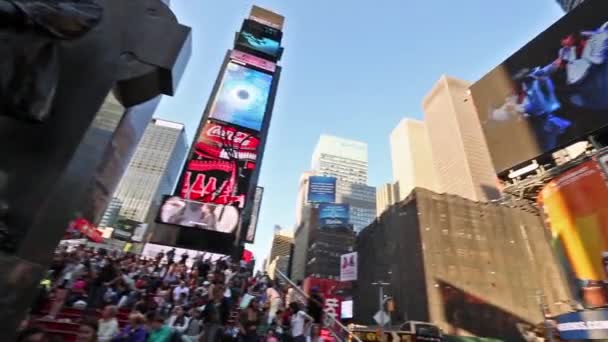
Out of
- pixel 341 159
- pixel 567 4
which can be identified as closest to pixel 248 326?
pixel 567 4

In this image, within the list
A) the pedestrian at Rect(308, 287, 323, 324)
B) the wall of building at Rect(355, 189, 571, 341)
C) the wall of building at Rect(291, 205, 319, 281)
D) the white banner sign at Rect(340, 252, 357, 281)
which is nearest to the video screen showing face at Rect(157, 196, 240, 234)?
the white banner sign at Rect(340, 252, 357, 281)

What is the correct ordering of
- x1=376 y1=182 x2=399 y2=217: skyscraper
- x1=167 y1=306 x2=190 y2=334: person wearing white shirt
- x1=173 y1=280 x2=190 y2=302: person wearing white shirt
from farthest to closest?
Result: x1=376 y1=182 x2=399 y2=217: skyscraper < x1=173 y1=280 x2=190 y2=302: person wearing white shirt < x1=167 y1=306 x2=190 y2=334: person wearing white shirt

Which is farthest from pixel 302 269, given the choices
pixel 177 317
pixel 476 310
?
pixel 177 317

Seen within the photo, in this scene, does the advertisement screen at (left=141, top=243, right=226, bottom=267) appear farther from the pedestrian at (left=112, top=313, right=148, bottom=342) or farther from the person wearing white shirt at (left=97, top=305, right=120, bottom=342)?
the pedestrian at (left=112, top=313, right=148, bottom=342)

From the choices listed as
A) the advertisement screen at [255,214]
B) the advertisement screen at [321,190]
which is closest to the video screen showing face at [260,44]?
the advertisement screen at [255,214]

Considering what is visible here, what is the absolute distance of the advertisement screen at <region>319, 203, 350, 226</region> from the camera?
254ft

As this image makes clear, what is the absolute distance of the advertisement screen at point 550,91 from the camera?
604 inches

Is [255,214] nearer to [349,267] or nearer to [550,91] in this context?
[349,267]

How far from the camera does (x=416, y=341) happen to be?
26.0 metres

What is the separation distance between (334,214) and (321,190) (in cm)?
880

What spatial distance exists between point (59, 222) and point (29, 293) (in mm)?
576

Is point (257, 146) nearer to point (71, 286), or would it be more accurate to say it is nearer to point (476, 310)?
point (71, 286)

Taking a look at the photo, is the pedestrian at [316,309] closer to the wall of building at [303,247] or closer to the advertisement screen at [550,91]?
the advertisement screen at [550,91]

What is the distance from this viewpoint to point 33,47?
91.4 inches
